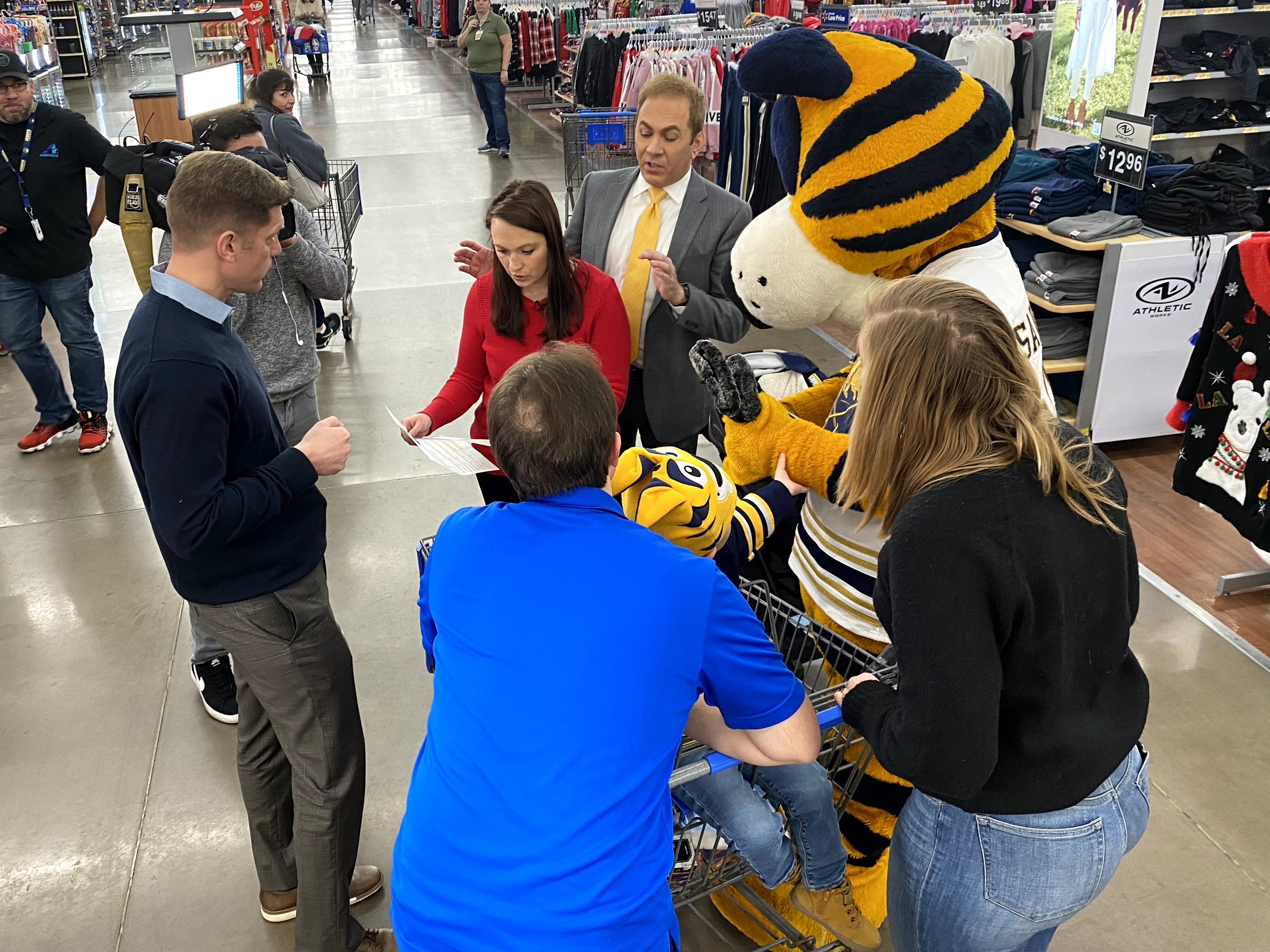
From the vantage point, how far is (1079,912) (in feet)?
Answer: 8.57

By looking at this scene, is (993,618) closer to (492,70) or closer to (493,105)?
(493,105)

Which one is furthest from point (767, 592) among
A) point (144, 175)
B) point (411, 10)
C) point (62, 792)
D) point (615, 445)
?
point (411, 10)

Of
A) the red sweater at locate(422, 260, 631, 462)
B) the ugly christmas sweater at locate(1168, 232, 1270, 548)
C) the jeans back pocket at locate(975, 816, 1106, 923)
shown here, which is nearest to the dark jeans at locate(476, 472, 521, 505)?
the red sweater at locate(422, 260, 631, 462)

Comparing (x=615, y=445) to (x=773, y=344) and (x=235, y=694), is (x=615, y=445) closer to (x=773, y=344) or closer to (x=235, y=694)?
(x=235, y=694)

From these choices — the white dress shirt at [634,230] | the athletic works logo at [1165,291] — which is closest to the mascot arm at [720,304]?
the white dress shirt at [634,230]

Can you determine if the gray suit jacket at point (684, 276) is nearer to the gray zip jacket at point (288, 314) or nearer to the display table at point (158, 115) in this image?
the gray zip jacket at point (288, 314)

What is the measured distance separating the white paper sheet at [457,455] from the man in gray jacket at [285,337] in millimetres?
1072

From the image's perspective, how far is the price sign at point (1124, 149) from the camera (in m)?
4.25

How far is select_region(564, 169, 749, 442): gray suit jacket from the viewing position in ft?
9.72

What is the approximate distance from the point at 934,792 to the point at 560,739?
57cm

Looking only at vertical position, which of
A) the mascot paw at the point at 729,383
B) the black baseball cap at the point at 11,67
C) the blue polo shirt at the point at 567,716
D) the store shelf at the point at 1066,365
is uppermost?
the black baseball cap at the point at 11,67

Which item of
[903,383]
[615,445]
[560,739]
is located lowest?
[560,739]

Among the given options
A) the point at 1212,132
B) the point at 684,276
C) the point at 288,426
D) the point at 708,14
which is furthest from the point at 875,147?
the point at 708,14

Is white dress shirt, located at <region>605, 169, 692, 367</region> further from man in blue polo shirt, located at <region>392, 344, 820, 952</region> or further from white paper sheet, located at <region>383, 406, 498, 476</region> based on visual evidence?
man in blue polo shirt, located at <region>392, 344, 820, 952</region>
